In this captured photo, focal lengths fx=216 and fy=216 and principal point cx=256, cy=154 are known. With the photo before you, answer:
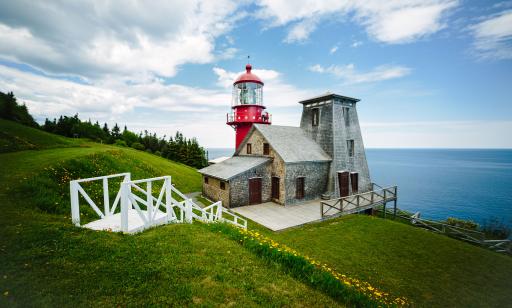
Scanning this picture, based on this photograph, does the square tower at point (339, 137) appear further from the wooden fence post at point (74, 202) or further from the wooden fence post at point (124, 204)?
the wooden fence post at point (74, 202)

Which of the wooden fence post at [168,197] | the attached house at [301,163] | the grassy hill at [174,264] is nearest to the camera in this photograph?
the grassy hill at [174,264]

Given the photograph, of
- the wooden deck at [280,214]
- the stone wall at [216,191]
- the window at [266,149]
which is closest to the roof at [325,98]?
the window at [266,149]

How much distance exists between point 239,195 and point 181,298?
495 inches

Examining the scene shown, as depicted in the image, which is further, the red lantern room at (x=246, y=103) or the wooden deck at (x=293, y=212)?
the red lantern room at (x=246, y=103)

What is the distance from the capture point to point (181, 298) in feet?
12.8

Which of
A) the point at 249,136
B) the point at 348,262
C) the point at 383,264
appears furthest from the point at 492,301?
the point at 249,136

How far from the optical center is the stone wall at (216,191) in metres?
16.2

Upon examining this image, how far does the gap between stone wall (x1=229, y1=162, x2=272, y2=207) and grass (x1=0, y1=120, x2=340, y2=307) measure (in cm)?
920

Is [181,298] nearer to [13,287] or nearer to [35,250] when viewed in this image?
[13,287]

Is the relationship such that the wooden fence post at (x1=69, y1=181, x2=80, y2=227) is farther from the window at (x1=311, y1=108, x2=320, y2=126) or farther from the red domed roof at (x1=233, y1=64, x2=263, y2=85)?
the red domed roof at (x1=233, y1=64, x2=263, y2=85)

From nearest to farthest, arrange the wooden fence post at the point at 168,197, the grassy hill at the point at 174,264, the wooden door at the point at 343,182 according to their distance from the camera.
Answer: the grassy hill at the point at 174,264 → the wooden fence post at the point at 168,197 → the wooden door at the point at 343,182

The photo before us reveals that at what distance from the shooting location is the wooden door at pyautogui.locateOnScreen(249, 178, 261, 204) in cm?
1698

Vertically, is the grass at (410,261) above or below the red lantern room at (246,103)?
below

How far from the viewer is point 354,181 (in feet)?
66.6
